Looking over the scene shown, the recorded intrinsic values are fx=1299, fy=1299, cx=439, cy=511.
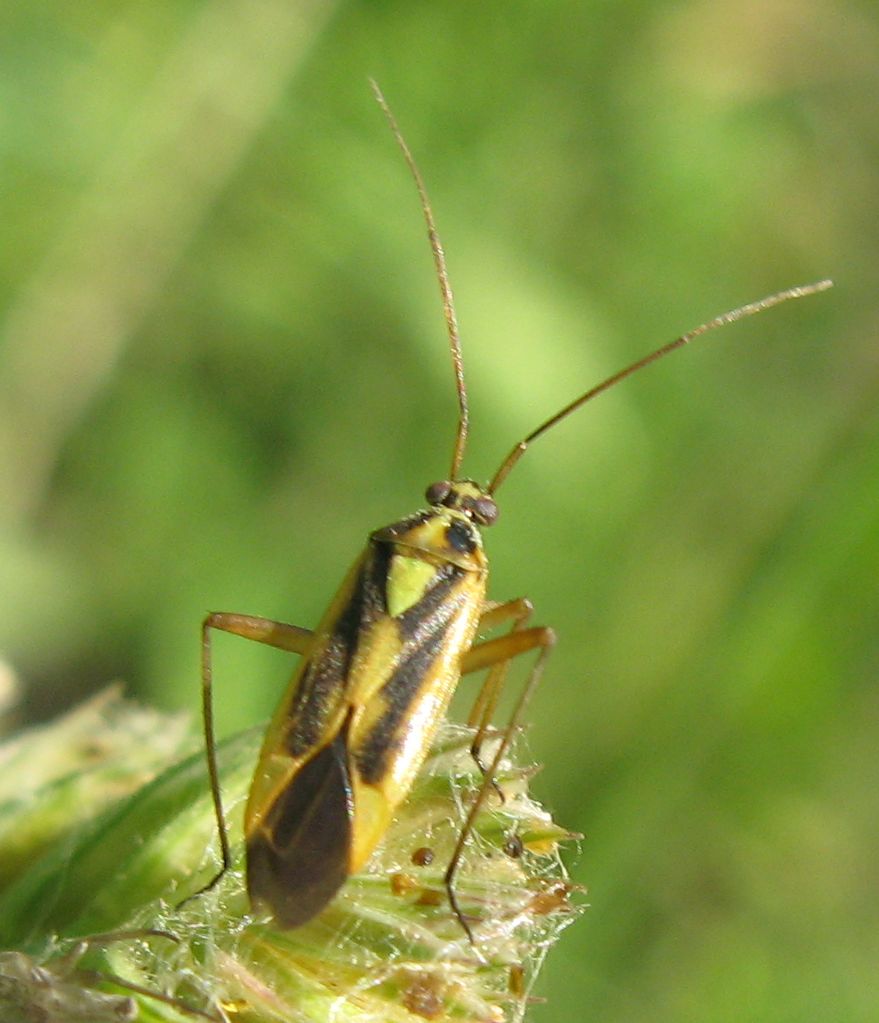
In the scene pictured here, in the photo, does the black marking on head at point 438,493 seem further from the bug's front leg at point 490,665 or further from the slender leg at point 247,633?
the slender leg at point 247,633

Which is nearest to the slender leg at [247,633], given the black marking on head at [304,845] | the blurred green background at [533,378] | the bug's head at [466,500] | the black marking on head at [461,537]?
the black marking on head at [304,845]

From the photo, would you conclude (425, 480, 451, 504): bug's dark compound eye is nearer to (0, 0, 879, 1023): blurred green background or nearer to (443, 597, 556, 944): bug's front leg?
(443, 597, 556, 944): bug's front leg

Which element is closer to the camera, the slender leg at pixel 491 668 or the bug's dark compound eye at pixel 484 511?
the slender leg at pixel 491 668

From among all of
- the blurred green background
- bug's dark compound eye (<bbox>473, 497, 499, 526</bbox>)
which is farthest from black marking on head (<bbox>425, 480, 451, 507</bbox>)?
the blurred green background

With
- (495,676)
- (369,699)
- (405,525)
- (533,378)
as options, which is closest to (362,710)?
(369,699)

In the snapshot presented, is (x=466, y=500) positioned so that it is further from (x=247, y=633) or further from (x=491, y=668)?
(x=247, y=633)

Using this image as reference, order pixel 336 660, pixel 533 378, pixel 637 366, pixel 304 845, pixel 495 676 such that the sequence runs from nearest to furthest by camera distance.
→ 1. pixel 304 845
2. pixel 336 660
3. pixel 495 676
4. pixel 637 366
5. pixel 533 378
